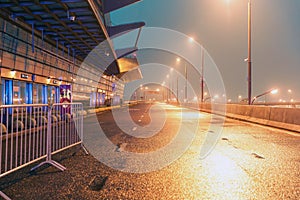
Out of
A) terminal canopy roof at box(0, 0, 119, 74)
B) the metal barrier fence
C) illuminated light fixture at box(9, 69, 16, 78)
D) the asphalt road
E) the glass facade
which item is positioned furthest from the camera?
illuminated light fixture at box(9, 69, 16, 78)

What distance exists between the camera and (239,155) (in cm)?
732

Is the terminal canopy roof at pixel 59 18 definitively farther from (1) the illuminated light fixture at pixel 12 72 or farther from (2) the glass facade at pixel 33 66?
(1) the illuminated light fixture at pixel 12 72

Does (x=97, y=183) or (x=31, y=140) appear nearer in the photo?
(x=97, y=183)

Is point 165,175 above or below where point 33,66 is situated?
below

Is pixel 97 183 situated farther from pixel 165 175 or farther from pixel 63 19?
pixel 63 19

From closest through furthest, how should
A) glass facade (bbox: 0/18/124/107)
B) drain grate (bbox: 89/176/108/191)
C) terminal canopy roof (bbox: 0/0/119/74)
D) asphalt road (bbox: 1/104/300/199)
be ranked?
asphalt road (bbox: 1/104/300/199)
drain grate (bbox: 89/176/108/191)
terminal canopy roof (bbox: 0/0/119/74)
glass facade (bbox: 0/18/124/107)

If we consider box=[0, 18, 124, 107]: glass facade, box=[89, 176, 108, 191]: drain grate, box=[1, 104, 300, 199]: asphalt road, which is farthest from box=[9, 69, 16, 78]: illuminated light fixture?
box=[89, 176, 108, 191]: drain grate

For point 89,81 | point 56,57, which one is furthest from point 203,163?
point 89,81

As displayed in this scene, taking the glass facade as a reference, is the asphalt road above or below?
below

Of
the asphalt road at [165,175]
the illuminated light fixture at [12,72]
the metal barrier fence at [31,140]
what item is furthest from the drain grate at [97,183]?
the illuminated light fixture at [12,72]

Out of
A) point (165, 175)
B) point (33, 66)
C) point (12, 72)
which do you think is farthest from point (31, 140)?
point (33, 66)

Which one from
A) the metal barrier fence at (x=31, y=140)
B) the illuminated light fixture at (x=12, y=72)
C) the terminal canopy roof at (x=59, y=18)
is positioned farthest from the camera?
the illuminated light fixture at (x=12, y=72)

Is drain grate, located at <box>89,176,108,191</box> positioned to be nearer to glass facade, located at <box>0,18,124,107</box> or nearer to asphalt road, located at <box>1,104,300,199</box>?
asphalt road, located at <box>1,104,300,199</box>

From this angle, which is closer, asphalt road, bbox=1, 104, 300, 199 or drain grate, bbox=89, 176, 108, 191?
asphalt road, bbox=1, 104, 300, 199
